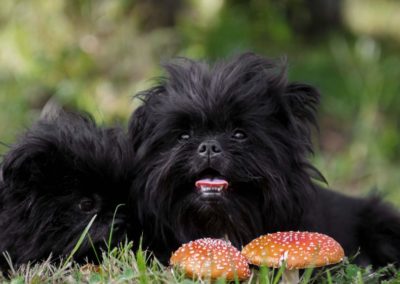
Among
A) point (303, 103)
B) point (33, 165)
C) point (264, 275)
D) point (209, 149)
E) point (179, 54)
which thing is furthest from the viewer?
point (179, 54)

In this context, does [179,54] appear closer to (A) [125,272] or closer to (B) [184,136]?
(B) [184,136]

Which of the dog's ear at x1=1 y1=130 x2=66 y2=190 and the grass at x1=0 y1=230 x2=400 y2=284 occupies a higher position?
the dog's ear at x1=1 y1=130 x2=66 y2=190

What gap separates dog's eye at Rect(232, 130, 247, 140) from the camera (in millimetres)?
4191

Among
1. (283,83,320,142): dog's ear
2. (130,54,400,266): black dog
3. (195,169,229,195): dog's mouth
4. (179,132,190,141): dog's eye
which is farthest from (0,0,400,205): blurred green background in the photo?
(195,169,229,195): dog's mouth

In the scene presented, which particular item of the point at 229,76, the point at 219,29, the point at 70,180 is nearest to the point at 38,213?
the point at 70,180

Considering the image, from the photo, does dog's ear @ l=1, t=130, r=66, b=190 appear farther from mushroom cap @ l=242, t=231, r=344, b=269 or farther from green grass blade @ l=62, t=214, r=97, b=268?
mushroom cap @ l=242, t=231, r=344, b=269

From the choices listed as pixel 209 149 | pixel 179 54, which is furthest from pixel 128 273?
pixel 179 54

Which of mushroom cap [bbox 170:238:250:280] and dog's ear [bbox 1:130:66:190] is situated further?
dog's ear [bbox 1:130:66:190]

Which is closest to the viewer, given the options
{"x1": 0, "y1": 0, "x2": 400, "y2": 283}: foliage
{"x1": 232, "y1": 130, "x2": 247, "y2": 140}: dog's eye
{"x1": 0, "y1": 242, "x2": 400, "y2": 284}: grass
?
{"x1": 0, "y1": 242, "x2": 400, "y2": 284}: grass

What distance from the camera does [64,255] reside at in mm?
4344

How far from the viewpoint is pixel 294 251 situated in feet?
11.9

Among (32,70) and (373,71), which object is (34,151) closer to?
(32,70)

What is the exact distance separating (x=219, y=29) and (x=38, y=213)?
6.33 m

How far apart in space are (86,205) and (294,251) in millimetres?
1375
